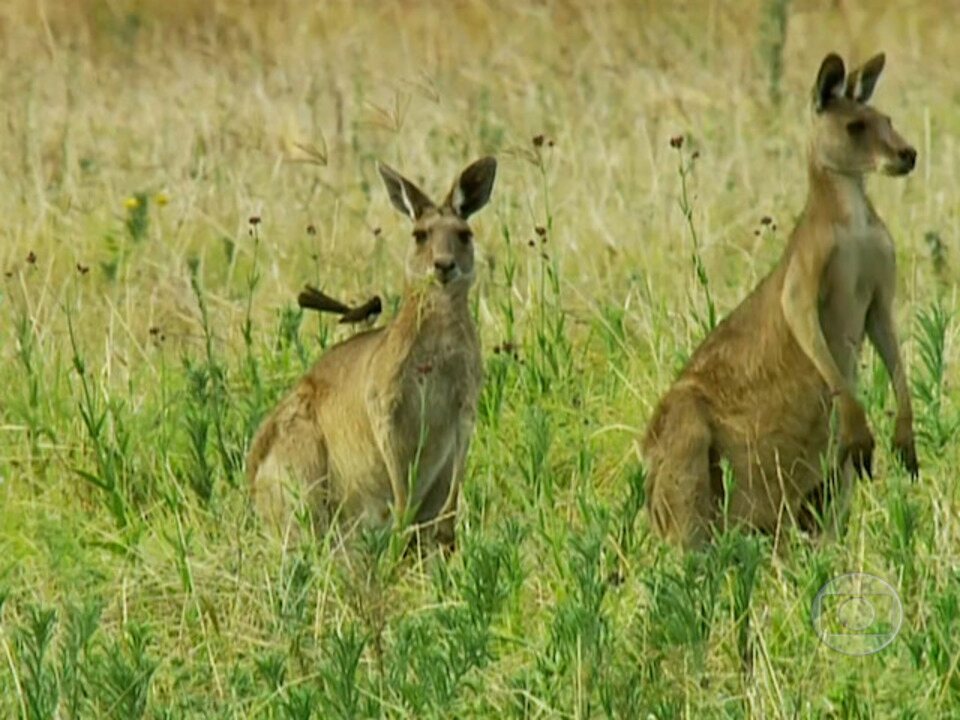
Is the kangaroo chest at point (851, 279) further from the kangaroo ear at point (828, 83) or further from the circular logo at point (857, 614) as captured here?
the circular logo at point (857, 614)

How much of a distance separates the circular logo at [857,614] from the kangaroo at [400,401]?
156 centimetres

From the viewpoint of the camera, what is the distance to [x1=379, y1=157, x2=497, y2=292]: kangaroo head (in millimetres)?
7125

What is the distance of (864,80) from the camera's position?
6898 mm

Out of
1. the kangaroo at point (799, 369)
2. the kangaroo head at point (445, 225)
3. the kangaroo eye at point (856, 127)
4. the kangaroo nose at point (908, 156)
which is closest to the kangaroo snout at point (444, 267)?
the kangaroo head at point (445, 225)

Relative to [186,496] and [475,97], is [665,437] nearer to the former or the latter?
[186,496]

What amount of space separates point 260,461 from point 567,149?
3849 millimetres

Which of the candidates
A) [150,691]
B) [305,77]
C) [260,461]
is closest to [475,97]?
[305,77]

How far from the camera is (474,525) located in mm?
6691

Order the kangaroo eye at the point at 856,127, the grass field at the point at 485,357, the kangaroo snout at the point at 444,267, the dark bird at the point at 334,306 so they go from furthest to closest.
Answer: the dark bird at the point at 334,306 → the kangaroo snout at the point at 444,267 → the kangaroo eye at the point at 856,127 → the grass field at the point at 485,357

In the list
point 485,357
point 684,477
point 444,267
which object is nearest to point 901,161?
point 684,477

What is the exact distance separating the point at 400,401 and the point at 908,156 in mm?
1575

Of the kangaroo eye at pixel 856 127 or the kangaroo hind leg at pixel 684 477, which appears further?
the kangaroo eye at pixel 856 127

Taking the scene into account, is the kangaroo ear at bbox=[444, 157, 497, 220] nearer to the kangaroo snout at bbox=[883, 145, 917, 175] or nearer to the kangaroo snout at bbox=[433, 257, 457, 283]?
the kangaroo snout at bbox=[433, 257, 457, 283]

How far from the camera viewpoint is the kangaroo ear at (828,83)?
6.81 metres
